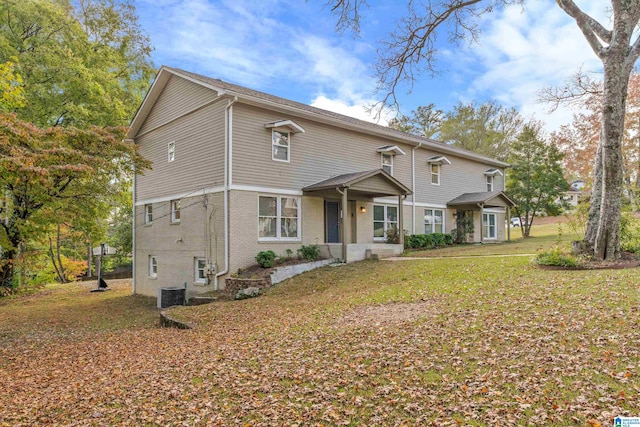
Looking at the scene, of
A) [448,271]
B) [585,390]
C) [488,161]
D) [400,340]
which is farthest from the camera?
[488,161]

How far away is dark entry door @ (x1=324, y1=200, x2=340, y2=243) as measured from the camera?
648 inches

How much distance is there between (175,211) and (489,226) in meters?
18.2

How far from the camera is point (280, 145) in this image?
15.1 meters

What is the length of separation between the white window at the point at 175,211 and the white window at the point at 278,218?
4.16 meters

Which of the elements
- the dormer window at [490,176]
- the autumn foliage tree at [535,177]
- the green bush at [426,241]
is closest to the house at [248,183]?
the green bush at [426,241]

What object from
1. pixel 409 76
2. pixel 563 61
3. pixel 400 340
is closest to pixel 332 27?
pixel 409 76

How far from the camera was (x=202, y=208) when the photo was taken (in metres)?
14.8

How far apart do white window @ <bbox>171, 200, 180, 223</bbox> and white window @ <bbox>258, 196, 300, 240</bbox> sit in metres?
4.16

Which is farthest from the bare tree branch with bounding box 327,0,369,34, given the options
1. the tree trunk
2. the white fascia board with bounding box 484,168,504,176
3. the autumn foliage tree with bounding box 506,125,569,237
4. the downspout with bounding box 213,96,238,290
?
the autumn foliage tree with bounding box 506,125,569,237

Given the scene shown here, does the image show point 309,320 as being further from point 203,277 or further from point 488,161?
point 488,161

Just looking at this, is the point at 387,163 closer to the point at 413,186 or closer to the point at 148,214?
the point at 413,186

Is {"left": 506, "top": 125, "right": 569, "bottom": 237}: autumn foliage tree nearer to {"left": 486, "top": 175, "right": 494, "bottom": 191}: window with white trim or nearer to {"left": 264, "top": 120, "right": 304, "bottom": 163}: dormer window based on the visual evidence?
{"left": 486, "top": 175, "right": 494, "bottom": 191}: window with white trim

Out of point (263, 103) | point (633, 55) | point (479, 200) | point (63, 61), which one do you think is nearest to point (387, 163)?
point (479, 200)

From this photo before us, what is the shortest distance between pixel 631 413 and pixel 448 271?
7910 millimetres
